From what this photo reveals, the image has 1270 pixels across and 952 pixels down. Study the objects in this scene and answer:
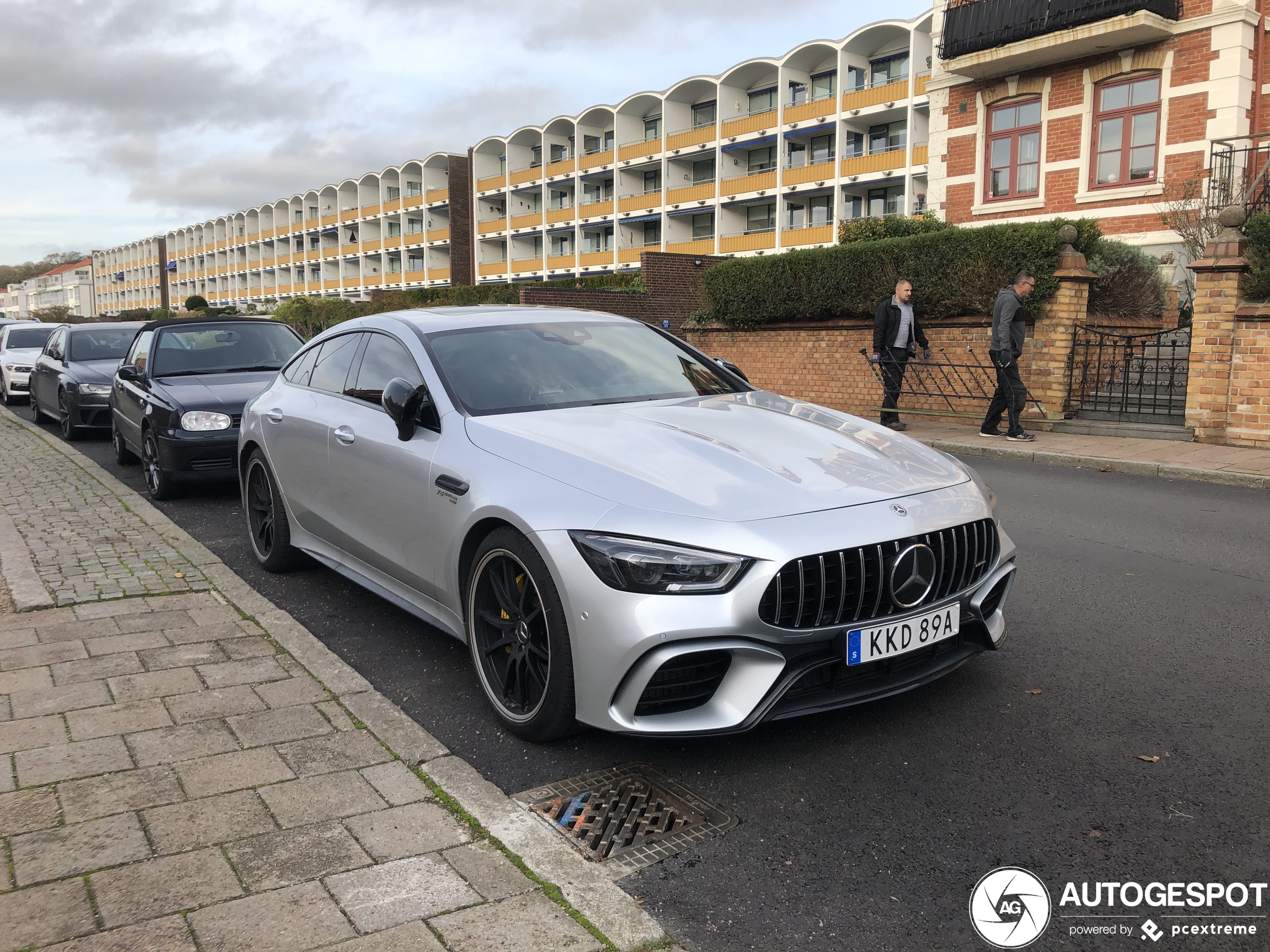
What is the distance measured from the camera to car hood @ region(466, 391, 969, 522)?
3279 mm

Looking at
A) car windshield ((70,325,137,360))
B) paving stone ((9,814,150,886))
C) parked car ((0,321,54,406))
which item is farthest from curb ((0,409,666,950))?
parked car ((0,321,54,406))

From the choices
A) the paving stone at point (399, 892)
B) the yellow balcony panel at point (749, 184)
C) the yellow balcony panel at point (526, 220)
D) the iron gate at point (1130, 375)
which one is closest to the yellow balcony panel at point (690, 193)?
the yellow balcony panel at point (749, 184)

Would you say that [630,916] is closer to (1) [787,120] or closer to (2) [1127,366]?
(2) [1127,366]

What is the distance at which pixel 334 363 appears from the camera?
5.47 meters

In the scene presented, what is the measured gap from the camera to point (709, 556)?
3.07 meters

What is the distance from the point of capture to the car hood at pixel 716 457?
10.8ft

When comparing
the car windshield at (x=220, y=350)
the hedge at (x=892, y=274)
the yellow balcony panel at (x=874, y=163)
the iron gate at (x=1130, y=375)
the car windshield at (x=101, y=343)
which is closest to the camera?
the car windshield at (x=220, y=350)

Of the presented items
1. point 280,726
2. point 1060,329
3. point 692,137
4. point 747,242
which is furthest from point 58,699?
point 692,137

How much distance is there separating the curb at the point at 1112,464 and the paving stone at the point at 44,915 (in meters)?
7.64

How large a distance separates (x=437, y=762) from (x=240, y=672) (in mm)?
1314

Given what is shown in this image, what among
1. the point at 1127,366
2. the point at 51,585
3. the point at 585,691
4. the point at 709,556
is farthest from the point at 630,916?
the point at 1127,366

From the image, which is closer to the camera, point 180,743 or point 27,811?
point 27,811

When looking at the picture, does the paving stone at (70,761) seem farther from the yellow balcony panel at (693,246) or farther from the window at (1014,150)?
the yellow balcony panel at (693,246)

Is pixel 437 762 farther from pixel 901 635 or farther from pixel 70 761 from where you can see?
pixel 901 635
